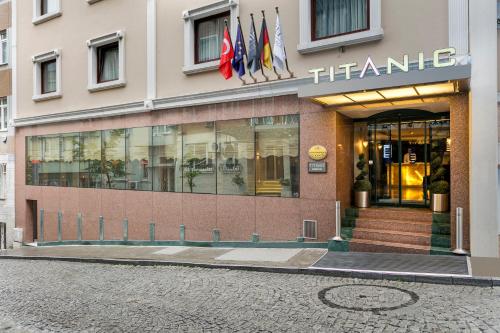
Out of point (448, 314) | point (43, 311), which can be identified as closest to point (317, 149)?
point (448, 314)

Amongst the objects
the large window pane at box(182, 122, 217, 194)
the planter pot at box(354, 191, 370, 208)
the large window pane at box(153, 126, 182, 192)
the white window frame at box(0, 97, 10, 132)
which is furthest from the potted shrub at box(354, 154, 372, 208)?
the white window frame at box(0, 97, 10, 132)

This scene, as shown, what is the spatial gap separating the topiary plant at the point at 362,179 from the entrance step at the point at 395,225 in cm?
113

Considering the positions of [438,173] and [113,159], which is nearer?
[438,173]

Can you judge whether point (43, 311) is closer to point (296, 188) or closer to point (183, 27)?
point (296, 188)

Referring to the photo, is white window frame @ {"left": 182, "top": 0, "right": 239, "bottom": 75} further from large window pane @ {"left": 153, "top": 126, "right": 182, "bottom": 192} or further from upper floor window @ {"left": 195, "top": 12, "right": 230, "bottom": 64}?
large window pane @ {"left": 153, "top": 126, "right": 182, "bottom": 192}

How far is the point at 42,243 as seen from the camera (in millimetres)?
20547

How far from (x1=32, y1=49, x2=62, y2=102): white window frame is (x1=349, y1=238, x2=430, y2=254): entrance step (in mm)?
15021

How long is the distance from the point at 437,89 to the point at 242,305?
22.3 ft

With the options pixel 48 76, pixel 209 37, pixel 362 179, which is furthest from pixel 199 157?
pixel 48 76

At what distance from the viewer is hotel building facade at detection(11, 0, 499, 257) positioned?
35.1 feet

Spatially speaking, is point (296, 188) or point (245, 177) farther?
point (245, 177)

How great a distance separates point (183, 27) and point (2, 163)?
14050 mm

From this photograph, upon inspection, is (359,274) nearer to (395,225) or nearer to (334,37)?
(395,225)

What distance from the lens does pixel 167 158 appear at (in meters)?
16.6
